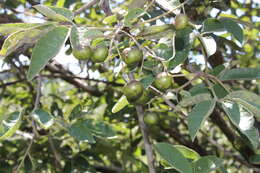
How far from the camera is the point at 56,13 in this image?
3.79 ft

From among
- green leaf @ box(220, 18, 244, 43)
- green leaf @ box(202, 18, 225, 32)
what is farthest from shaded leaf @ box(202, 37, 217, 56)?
green leaf @ box(220, 18, 244, 43)

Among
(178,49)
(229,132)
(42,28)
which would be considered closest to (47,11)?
(42,28)

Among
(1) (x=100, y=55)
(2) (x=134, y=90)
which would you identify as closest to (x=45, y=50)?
(1) (x=100, y=55)

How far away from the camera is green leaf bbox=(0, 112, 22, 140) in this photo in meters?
1.34

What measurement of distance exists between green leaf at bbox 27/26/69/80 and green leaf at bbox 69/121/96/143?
470mm

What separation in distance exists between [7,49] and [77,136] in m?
0.48

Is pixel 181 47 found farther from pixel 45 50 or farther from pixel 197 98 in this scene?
pixel 45 50

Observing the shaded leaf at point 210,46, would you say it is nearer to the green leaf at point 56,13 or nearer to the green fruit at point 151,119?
the green fruit at point 151,119

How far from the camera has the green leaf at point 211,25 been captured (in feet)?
4.97

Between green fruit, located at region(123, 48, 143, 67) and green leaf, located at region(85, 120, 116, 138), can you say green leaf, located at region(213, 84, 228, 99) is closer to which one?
green fruit, located at region(123, 48, 143, 67)

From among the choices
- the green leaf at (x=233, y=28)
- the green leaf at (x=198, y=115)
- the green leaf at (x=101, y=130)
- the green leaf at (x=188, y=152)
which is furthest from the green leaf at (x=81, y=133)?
the green leaf at (x=233, y=28)

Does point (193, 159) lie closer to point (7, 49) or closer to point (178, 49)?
point (178, 49)

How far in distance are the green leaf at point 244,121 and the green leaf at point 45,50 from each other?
22.2 inches

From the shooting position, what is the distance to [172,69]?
59.1 inches
